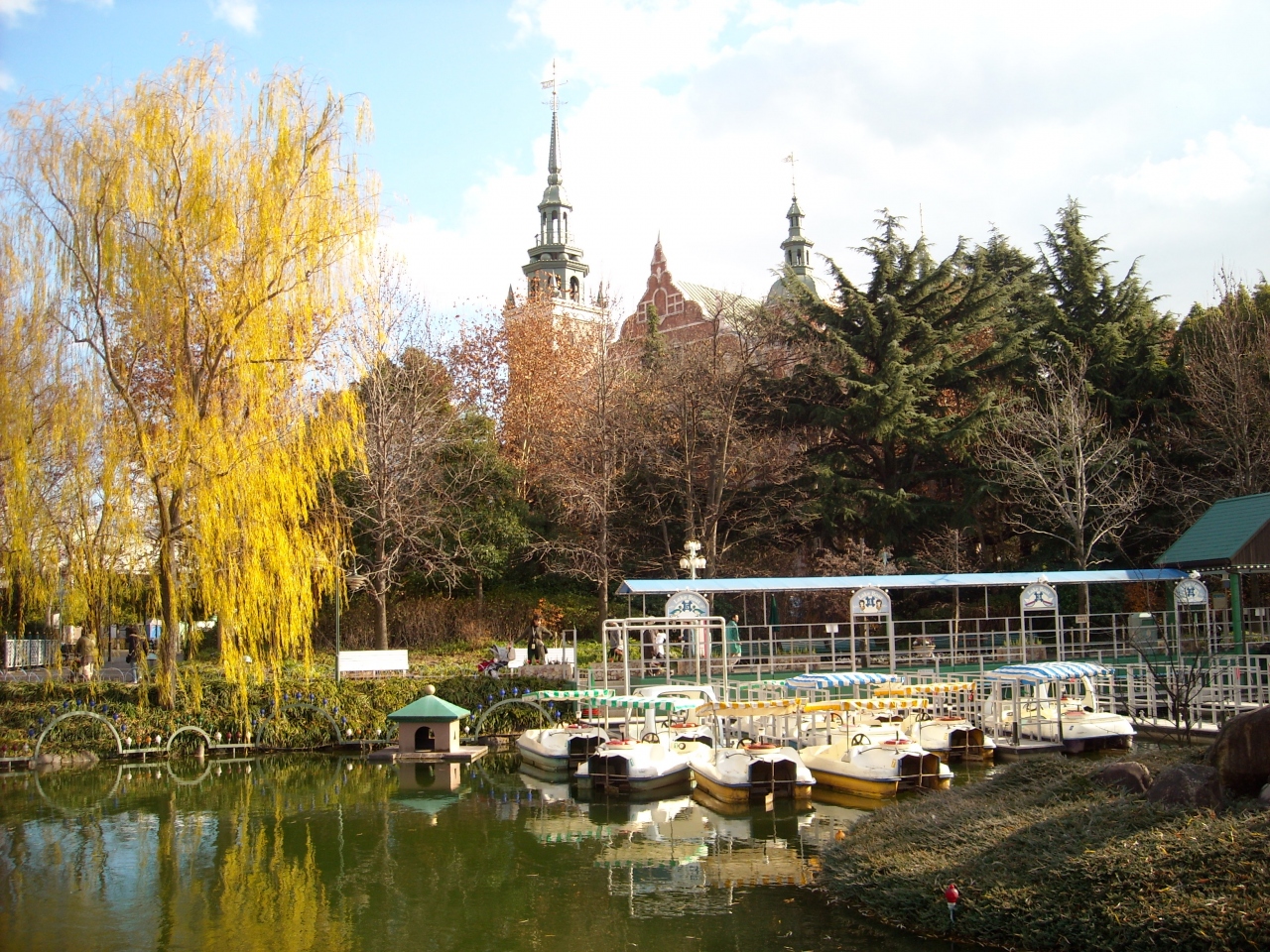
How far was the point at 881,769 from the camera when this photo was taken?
1585cm

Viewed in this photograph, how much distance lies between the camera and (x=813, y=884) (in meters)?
11.2

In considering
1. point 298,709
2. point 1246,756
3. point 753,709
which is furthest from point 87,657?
point 1246,756

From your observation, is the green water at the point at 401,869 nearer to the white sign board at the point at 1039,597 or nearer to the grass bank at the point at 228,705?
the grass bank at the point at 228,705

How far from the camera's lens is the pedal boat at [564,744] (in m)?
19.1

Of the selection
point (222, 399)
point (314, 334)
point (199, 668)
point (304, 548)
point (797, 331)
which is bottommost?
point (199, 668)

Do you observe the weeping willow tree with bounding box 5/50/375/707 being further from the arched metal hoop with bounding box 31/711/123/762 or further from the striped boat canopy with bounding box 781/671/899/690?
the striped boat canopy with bounding box 781/671/899/690

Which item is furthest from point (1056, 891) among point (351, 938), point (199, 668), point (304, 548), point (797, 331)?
point (797, 331)

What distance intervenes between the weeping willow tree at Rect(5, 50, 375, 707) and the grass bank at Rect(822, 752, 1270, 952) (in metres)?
12.0

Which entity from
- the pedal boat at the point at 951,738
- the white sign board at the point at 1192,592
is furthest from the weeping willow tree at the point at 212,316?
the white sign board at the point at 1192,592

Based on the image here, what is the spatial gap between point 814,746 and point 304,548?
31.5ft

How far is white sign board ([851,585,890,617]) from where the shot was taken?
23.4 m

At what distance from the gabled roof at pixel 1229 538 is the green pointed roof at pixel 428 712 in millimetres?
16070

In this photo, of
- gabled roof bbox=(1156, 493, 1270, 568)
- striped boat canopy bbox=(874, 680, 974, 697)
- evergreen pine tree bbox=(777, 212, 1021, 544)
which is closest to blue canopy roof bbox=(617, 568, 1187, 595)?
gabled roof bbox=(1156, 493, 1270, 568)

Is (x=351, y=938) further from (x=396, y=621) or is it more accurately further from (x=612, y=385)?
(x=612, y=385)
